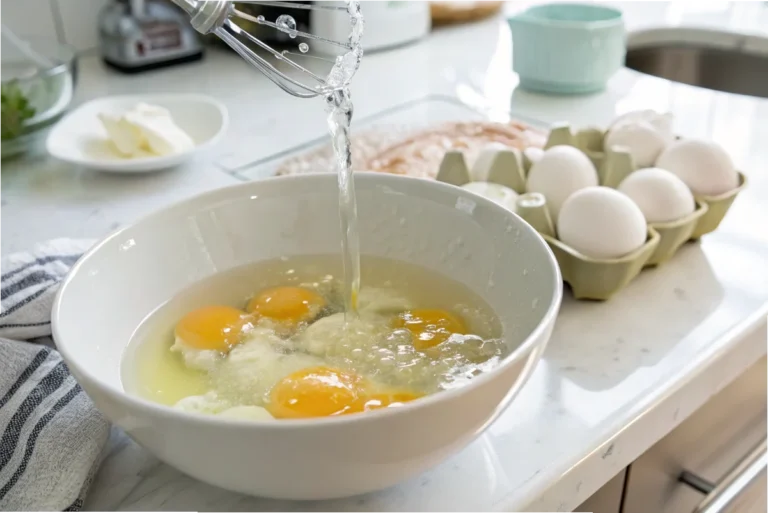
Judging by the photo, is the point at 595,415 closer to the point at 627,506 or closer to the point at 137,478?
the point at 627,506

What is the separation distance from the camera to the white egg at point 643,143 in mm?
879

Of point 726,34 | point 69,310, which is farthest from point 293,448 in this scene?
point 726,34

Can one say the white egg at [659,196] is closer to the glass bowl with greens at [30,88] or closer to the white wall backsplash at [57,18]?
the glass bowl with greens at [30,88]

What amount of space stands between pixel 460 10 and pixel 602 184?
3.15ft

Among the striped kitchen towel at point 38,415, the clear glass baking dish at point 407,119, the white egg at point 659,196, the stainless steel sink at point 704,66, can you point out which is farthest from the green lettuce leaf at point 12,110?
the stainless steel sink at point 704,66

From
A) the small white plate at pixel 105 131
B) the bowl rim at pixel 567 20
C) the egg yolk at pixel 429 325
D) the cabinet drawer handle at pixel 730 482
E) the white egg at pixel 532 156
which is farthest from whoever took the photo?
the bowl rim at pixel 567 20

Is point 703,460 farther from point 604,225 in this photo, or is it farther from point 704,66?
point 704,66

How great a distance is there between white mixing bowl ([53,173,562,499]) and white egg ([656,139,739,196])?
0.93 feet

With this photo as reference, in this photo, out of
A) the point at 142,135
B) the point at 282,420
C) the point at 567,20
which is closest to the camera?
the point at 282,420

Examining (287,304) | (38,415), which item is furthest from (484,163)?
(38,415)

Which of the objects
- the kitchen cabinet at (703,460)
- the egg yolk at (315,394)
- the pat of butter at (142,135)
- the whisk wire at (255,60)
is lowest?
the kitchen cabinet at (703,460)

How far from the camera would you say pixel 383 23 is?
152 cm

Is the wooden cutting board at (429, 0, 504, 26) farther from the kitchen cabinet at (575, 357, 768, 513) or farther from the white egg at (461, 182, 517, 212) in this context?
the kitchen cabinet at (575, 357, 768, 513)

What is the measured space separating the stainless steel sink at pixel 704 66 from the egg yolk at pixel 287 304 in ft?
Answer: 3.92
